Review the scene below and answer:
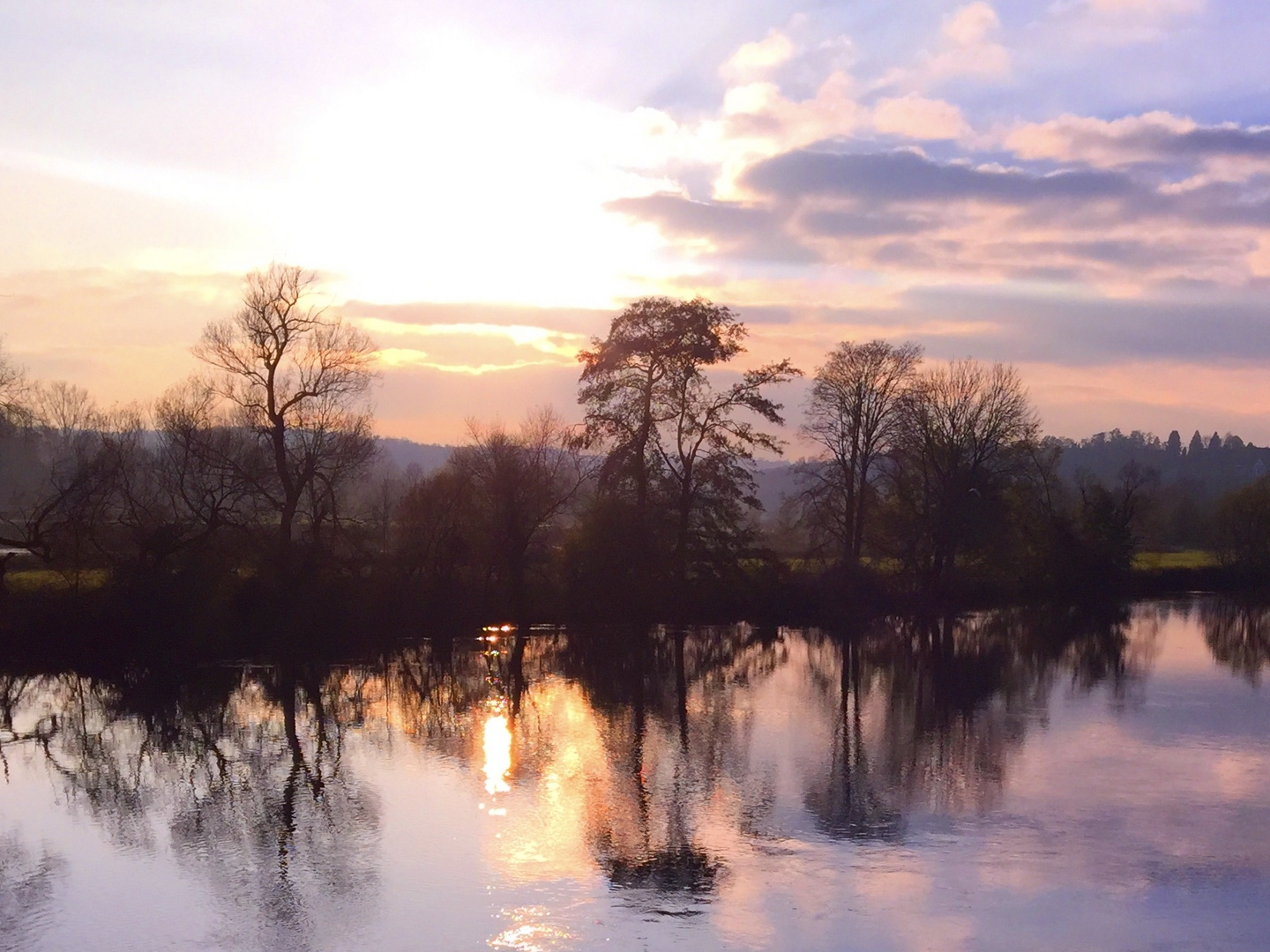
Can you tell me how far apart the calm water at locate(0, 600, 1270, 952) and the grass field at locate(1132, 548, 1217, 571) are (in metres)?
32.4

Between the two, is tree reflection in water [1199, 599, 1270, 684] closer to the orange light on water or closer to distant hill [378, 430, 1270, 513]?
the orange light on water

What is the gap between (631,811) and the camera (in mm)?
13953

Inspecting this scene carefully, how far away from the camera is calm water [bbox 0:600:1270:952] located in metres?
10.4

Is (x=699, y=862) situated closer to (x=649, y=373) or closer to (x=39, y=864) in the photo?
(x=39, y=864)

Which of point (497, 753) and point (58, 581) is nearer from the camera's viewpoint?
point (497, 753)

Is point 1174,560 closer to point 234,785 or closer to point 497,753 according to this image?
point 497,753

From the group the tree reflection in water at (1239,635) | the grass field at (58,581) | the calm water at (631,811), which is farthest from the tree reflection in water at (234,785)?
the tree reflection in water at (1239,635)

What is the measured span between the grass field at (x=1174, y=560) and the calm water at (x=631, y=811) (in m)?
32.4

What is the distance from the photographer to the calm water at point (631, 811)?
34.2ft

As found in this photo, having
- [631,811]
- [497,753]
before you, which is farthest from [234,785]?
[631,811]

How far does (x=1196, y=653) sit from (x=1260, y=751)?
13.6m

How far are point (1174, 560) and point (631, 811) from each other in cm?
5709

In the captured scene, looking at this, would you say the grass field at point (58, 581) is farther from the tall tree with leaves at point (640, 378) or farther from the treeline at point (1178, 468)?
the treeline at point (1178, 468)

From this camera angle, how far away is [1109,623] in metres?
38.4
